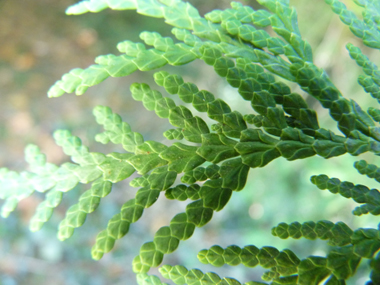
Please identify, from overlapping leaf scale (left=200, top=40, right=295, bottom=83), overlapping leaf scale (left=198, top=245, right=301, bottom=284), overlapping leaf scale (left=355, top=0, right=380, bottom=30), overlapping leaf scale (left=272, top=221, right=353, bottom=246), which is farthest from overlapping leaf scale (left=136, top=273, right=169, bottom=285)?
overlapping leaf scale (left=355, top=0, right=380, bottom=30)

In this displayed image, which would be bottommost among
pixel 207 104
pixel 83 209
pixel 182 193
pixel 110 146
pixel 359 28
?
pixel 110 146

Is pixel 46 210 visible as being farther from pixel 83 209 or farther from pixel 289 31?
pixel 289 31

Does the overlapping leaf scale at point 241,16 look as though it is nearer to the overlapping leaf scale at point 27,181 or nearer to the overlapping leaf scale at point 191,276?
the overlapping leaf scale at point 27,181

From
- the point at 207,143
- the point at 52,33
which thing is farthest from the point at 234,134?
the point at 52,33

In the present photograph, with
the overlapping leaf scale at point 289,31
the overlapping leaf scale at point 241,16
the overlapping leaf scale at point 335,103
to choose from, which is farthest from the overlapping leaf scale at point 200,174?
the overlapping leaf scale at point 241,16

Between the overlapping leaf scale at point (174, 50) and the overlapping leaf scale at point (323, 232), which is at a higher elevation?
the overlapping leaf scale at point (174, 50)

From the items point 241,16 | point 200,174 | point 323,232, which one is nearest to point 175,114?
point 200,174
